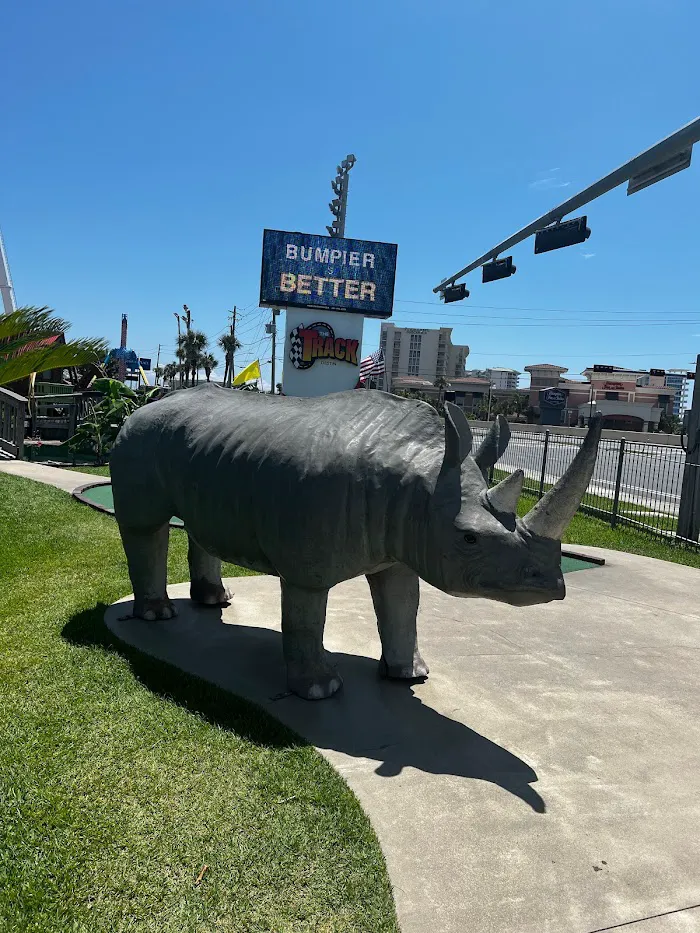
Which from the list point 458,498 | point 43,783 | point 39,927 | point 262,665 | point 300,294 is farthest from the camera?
point 300,294

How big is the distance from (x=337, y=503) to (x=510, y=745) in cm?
163

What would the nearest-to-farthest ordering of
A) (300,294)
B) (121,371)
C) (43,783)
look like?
(43,783) < (300,294) < (121,371)

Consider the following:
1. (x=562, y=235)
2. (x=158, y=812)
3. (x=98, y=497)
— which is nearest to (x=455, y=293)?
(x=562, y=235)

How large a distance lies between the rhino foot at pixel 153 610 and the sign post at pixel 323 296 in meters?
24.5

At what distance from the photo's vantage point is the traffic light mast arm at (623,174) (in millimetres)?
8266

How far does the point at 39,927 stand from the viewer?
2.24m

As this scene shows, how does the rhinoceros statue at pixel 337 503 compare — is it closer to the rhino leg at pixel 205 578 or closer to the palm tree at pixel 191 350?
the rhino leg at pixel 205 578

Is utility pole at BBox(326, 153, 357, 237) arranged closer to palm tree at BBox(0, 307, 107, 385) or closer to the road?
the road

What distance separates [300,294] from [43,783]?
28.3 metres

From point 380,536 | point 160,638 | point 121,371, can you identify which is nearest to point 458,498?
point 380,536

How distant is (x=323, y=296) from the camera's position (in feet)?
98.1

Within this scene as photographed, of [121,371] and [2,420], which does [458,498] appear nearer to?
[2,420]

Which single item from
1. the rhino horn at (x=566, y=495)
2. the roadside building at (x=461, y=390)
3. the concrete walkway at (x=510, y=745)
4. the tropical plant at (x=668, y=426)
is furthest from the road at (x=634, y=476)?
the roadside building at (x=461, y=390)

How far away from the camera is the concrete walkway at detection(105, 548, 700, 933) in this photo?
2.58m
